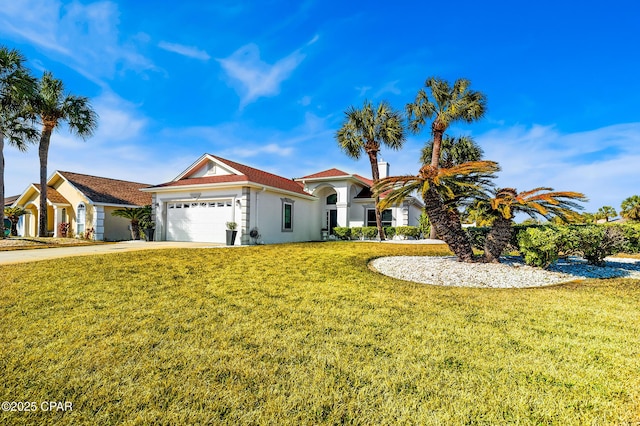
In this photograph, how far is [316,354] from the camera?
3.37 meters

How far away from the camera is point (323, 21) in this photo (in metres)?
11.1

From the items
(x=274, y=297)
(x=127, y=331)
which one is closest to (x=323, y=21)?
(x=274, y=297)

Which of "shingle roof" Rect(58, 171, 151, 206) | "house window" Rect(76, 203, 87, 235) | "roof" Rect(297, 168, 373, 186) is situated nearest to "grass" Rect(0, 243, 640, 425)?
"house window" Rect(76, 203, 87, 235)

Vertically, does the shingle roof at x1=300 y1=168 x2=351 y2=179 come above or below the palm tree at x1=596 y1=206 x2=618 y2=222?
above

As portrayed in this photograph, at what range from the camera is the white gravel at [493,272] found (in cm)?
741

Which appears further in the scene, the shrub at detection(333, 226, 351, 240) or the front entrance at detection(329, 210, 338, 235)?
the front entrance at detection(329, 210, 338, 235)

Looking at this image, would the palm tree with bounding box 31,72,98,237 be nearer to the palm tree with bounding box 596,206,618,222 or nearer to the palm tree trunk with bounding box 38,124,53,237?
the palm tree trunk with bounding box 38,124,53,237

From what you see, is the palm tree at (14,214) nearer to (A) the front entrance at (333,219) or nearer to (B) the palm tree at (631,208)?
(A) the front entrance at (333,219)

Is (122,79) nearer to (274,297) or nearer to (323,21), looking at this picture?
(323,21)

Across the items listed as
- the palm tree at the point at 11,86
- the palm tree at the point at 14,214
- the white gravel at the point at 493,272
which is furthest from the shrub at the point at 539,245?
the palm tree at the point at 14,214

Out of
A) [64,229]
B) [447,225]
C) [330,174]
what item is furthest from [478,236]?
[64,229]

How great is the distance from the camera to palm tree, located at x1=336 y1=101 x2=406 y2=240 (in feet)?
64.5

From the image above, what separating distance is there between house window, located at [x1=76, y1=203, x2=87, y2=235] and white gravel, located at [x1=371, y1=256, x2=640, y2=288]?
776 inches

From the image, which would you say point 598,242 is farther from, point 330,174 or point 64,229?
point 64,229
